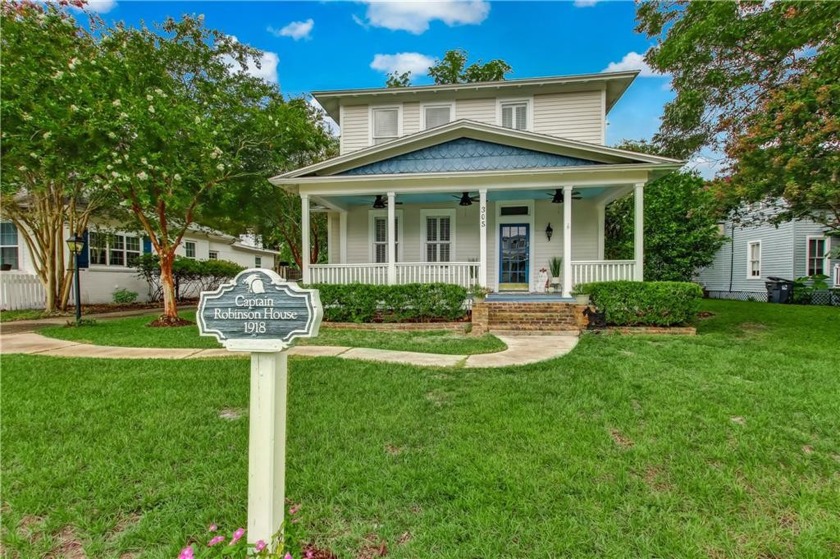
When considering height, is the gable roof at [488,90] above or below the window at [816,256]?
above

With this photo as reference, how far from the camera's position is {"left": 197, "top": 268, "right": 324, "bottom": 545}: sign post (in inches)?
73.4

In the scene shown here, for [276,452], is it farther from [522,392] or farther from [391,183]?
[391,183]

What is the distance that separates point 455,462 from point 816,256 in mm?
20846

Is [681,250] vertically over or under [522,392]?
over

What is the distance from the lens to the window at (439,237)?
40.2 ft

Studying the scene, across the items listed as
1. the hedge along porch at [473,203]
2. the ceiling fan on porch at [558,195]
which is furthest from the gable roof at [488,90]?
the ceiling fan on porch at [558,195]

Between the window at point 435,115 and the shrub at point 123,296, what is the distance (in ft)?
41.8

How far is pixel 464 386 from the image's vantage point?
15.2ft

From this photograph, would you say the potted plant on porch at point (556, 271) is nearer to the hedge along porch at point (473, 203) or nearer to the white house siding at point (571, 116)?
the hedge along porch at point (473, 203)

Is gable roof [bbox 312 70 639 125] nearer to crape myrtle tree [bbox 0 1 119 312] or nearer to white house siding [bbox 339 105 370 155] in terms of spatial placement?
white house siding [bbox 339 105 370 155]

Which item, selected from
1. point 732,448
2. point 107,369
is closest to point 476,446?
point 732,448

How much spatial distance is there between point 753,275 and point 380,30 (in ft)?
64.0

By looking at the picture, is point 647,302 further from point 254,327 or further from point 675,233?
point 254,327

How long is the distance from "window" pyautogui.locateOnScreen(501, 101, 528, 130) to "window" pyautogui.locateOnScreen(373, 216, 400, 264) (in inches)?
180
